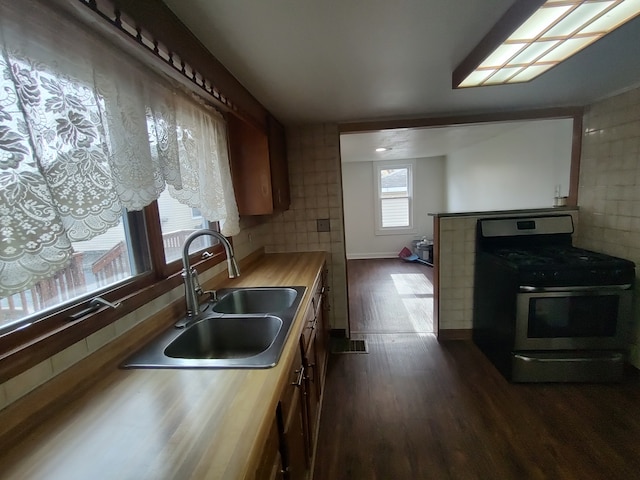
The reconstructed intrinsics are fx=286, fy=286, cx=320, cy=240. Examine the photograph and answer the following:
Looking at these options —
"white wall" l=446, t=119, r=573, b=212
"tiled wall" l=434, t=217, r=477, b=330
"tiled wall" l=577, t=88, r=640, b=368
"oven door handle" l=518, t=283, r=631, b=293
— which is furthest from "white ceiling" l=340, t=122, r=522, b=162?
"oven door handle" l=518, t=283, r=631, b=293

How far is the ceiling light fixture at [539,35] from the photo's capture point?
1002mm

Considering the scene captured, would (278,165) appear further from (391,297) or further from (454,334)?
(391,297)

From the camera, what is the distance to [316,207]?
2.75 meters

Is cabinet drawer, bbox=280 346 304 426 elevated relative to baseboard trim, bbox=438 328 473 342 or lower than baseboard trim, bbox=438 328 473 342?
elevated

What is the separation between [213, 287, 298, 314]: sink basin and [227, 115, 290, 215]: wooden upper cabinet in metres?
0.65

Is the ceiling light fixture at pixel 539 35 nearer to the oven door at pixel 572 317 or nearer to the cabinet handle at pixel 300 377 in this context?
the oven door at pixel 572 317

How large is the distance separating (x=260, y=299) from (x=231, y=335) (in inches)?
15.4

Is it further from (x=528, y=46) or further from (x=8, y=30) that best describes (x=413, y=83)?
(x=8, y=30)

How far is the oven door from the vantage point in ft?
6.42

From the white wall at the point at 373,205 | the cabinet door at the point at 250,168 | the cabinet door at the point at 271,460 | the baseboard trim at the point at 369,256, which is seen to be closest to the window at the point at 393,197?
the white wall at the point at 373,205

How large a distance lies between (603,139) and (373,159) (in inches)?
148

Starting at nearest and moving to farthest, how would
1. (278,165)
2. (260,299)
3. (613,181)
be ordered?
1. (260,299)
2. (613,181)
3. (278,165)

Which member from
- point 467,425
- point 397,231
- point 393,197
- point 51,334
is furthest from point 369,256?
point 51,334

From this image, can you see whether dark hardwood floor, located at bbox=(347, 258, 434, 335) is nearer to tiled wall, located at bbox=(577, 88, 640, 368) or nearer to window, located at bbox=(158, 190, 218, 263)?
tiled wall, located at bbox=(577, 88, 640, 368)
